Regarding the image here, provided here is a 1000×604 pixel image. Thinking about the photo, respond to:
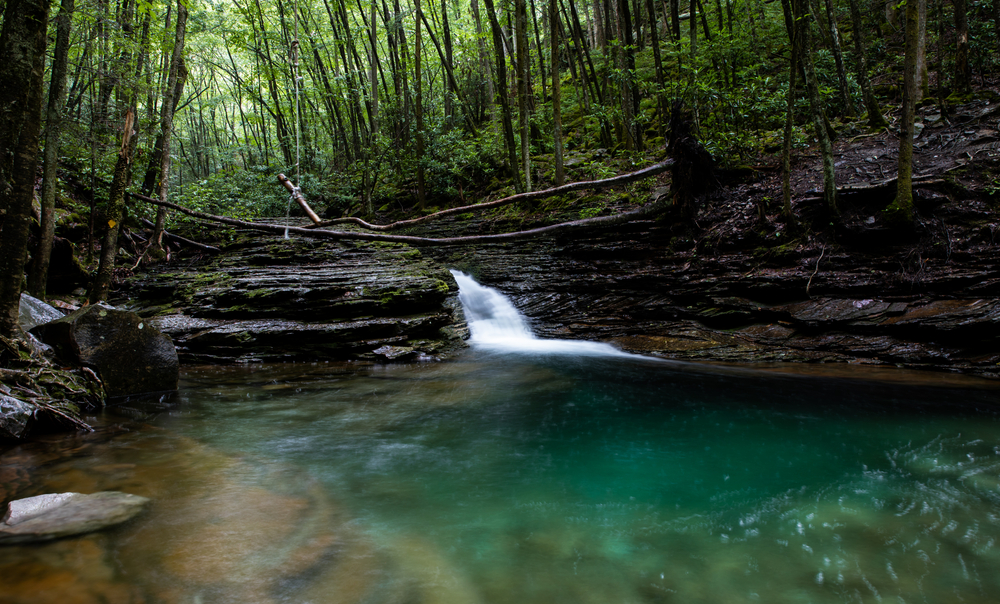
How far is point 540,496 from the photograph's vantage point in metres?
3.87

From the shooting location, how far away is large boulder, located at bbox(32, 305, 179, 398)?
18.7 feet

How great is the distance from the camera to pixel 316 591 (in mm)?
2570

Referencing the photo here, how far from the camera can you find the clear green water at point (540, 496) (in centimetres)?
264

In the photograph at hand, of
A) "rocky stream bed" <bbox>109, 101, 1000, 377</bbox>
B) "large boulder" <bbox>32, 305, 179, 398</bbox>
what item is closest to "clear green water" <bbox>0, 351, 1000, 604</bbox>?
"large boulder" <bbox>32, 305, 179, 398</bbox>

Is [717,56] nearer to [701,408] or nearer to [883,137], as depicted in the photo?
[883,137]

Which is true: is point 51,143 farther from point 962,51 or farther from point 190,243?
point 962,51

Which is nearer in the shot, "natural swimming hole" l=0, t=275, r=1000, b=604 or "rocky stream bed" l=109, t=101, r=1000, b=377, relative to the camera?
"natural swimming hole" l=0, t=275, r=1000, b=604

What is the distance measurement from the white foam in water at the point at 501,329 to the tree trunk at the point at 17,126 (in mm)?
7330

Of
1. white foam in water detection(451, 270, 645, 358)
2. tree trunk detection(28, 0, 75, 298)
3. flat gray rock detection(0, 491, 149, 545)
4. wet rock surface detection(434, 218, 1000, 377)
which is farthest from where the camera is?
white foam in water detection(451, 270, 645, 358)

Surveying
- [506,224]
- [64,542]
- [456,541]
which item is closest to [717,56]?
[506,224]

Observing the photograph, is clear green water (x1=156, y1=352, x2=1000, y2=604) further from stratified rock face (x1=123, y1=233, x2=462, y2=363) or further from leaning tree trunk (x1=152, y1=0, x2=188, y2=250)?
leaning tree trunk (x1=152, y1=0, x2=188, y2=250)

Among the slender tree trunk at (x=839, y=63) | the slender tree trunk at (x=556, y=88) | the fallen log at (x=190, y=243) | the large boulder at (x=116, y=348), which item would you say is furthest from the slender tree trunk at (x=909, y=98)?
the fallen log at (x=190, y=243)

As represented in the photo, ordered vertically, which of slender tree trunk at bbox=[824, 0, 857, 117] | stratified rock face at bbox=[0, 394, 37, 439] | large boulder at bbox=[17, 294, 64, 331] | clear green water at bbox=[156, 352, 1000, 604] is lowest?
clear green water at bbox=[156, 352, 1000, 604]

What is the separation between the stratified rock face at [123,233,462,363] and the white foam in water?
731 mm
